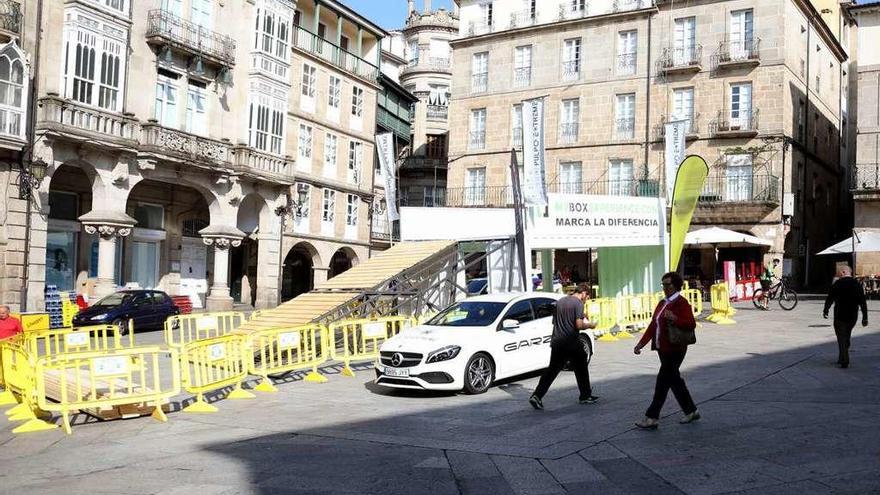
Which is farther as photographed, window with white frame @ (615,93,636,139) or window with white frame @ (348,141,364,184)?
window with white frame @ (348,141,364,184)

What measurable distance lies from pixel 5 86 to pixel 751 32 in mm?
30019

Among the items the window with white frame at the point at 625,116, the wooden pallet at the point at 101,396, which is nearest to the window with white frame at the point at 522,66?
the window with white frame at the point at 625,116

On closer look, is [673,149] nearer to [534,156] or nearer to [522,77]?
[534,156]

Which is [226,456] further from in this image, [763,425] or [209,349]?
[763,425]

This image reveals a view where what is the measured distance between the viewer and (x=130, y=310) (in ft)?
74.5

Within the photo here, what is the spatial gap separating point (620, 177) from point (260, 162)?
17.3 m

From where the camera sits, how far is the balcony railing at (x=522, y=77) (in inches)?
1602

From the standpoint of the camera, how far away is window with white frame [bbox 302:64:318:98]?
36.6 meters

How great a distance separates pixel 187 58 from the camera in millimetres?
29750

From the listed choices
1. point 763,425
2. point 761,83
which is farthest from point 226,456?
point 761,83

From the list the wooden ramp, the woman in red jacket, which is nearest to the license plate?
the woman in red jacket

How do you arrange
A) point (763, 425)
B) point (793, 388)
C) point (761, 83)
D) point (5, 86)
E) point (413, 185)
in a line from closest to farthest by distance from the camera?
point (763, 425) < point (793, 388) < point (5, 86) < point (761, 83) < point (413, 185)

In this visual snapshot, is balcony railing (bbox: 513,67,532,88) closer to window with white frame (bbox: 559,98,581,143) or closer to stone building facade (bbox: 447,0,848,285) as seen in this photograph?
stone building facade (bbox: 447,0,848,285)

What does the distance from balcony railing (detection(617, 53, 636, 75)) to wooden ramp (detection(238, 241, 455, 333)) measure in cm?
2164
